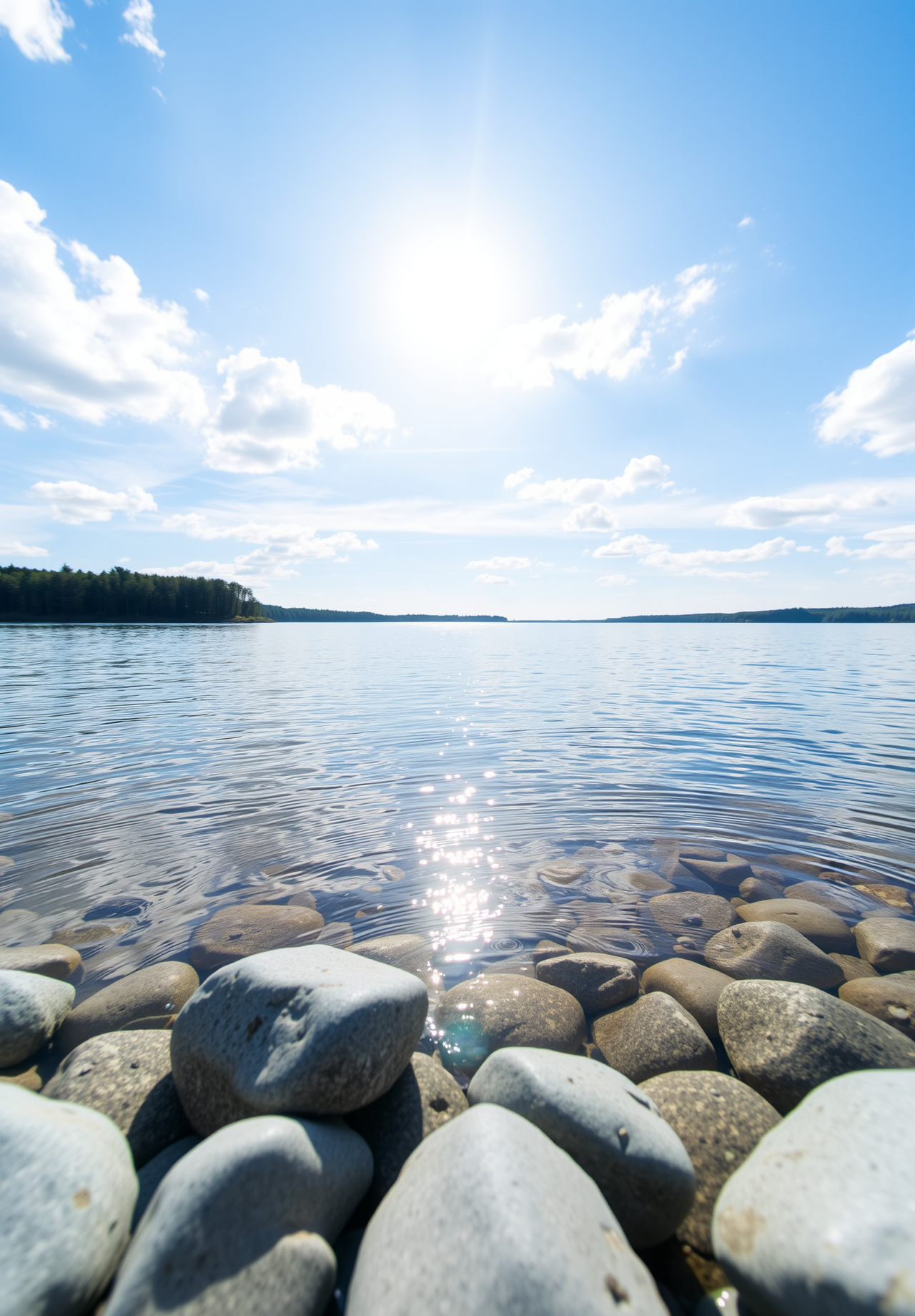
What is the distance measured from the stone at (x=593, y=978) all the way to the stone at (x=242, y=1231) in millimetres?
3062

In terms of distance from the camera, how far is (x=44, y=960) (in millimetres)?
5414

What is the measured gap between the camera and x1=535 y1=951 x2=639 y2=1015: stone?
5152mm

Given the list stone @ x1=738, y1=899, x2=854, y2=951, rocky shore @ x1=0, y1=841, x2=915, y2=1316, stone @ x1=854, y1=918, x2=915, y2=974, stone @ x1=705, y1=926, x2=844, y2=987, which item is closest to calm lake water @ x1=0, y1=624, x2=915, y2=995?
stone @ x1=705, y1=926, x2=844, y2=987

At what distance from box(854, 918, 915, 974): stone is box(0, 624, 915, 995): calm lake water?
1927 mm

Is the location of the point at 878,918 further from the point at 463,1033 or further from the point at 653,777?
the point at 653,777

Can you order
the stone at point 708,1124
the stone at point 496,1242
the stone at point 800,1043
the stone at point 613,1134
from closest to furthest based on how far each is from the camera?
the stone at point 496,1242, the stone at point 613,1134, the stone at point 708,1124, the stone at point 800,1043

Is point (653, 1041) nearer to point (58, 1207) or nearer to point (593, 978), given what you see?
point (593, 978)

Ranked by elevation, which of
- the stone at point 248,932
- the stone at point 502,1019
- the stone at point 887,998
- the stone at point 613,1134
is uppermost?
the stone at point 613,1134

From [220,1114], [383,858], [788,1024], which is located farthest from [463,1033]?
[383,858]

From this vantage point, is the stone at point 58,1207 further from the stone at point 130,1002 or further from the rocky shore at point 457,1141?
the stone at point 130,1002

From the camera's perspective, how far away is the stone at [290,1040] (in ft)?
9.77

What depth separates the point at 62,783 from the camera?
11086mm

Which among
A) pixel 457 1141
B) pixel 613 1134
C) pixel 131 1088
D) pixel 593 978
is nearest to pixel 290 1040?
pixel 457 1141

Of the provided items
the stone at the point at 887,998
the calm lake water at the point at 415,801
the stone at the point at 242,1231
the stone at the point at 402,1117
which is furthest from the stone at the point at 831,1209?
the calm lake water at the point at 415,801
